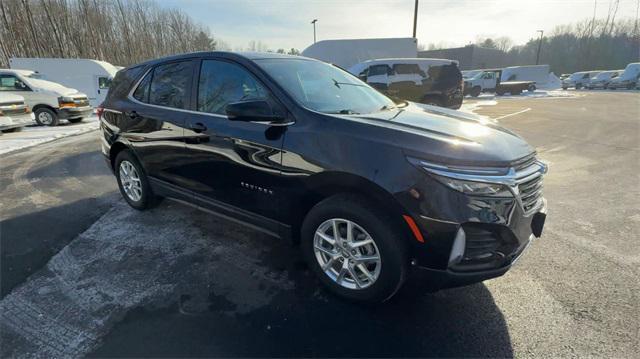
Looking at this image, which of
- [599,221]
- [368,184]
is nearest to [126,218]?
[368,184]

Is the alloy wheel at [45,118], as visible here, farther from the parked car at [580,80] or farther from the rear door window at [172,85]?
the parked car at [580,80]

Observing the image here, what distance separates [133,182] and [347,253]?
3.15m

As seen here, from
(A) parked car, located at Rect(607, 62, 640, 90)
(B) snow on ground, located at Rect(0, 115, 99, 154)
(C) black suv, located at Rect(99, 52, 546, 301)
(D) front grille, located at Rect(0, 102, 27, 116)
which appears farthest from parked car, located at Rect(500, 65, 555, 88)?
(C) black suv, located at Rect(99, 52, 546, 301)

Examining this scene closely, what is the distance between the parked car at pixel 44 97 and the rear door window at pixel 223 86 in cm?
1134

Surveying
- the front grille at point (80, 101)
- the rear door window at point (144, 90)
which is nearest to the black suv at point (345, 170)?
the rear door window at point (144, 90)

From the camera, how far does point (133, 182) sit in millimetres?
4188

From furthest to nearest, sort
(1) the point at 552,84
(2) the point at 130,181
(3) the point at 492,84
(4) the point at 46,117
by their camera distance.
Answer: (1) the point at 552,84
(3) the point at 492,84
(4) the point at 46,117
(2) the point at 130,181

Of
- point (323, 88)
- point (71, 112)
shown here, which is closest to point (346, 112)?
point (323, 88)

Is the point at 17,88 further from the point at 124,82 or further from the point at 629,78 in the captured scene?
the point at 629,78

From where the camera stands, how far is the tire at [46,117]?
11414 millimetres

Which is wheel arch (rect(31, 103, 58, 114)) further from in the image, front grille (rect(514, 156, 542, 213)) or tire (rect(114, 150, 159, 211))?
front grille (rect(514, 156, 542, 213))

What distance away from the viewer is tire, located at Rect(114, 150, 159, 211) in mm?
3992

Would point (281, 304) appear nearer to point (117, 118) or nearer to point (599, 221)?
point (117, 118)

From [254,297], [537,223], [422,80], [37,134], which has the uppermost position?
[422,80]
